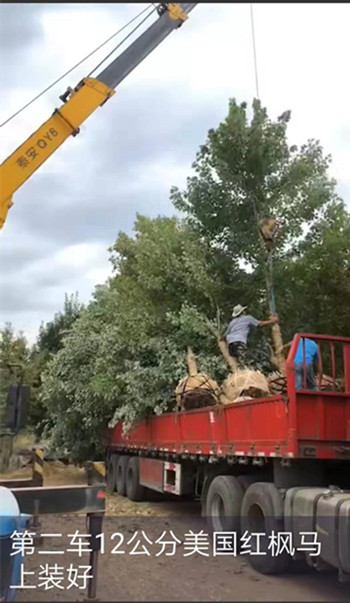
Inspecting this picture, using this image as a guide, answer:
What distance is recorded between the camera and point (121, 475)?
1470 centimetres

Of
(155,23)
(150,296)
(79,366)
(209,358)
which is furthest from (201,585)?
(79,366)

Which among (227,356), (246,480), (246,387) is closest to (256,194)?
(227,356)

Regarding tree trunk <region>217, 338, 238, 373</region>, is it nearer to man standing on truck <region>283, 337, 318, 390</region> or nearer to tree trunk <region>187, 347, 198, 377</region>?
tree trunk <region>187, 347, 198, 377</region>

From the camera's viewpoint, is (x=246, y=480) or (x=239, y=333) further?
(x=239, y=333)

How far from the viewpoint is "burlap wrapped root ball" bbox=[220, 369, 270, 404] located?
838cm

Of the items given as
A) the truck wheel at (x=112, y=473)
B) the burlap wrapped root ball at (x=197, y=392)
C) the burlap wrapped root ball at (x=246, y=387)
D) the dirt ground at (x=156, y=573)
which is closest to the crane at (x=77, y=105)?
the burlap wrapped root ball at (x=197, y=392)

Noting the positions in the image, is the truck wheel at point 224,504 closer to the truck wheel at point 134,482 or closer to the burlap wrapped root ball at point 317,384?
the burlap wrapped root ball at point 317,384

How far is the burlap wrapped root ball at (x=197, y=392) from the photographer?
961cm

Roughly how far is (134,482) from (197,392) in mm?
4786

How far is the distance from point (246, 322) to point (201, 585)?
4.28 m

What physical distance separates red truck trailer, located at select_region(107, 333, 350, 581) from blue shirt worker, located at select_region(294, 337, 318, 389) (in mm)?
136

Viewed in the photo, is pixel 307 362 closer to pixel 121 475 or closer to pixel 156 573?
pixel 156 573

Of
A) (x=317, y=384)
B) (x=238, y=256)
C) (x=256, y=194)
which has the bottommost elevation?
(x=317, y=384)

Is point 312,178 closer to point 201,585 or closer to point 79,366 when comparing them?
point 79,366
